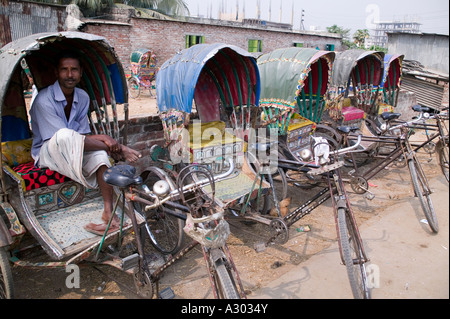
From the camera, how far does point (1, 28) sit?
467 inches

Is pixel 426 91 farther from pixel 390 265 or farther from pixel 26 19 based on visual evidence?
pixel 26 19

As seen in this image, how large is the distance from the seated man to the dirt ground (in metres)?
0.57

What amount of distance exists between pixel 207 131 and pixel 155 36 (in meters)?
12.5

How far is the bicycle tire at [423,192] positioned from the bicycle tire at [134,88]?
1022cm

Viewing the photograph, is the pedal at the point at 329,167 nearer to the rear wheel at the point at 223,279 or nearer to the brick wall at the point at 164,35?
the rear wheel at the point at 223,279

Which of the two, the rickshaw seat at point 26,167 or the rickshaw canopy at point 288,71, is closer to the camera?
the rickshaw seat at point 26,167

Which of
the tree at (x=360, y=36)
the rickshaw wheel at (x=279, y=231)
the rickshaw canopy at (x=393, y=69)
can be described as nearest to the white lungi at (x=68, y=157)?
the rickshaw wheel at (x=279, y=231)

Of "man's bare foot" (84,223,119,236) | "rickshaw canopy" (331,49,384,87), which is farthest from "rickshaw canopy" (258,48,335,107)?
"man's bare foot" (84,223,119,236)

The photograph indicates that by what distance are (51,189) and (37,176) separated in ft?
0.62

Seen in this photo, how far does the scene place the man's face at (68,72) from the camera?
10.5 feet

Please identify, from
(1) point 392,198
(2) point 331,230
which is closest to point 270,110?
(2) point 331,230

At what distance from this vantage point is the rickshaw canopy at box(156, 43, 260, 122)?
3.80m

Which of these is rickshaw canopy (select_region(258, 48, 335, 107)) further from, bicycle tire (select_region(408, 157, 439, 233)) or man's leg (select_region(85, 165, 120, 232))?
man's leg (select_region(85, 165, 120, 232))

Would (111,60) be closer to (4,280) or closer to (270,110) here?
(4,280)
